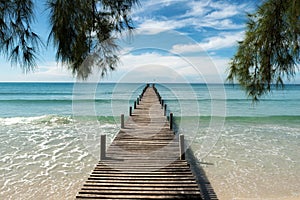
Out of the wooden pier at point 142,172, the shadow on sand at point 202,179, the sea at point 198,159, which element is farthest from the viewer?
the sea at point 198,159

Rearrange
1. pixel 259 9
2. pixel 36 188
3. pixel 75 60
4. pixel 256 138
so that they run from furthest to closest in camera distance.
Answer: pixel 256 138 → pixel 36 188 → pixel 259 9 → pixel 75 60

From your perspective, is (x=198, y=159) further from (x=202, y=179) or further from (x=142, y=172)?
(x=142, y=172)

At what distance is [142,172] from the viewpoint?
5508 mm

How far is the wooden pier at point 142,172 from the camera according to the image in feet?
14.9

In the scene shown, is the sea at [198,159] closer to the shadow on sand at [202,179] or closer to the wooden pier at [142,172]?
the shadow on sand at [202,179]

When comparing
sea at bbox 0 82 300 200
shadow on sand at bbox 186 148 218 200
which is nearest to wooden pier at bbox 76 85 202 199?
shadow on sand at bbox 186 148 218 200

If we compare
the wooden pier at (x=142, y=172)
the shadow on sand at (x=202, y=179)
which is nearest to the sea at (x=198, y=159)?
the shadow on sand at (x=202, y=179)

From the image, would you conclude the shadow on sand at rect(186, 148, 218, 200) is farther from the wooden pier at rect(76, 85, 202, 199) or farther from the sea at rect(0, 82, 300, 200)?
the wooden pier at rect(76, 85, 202, 199)

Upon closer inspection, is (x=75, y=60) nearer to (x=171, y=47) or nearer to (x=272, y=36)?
(x=272, y=36)

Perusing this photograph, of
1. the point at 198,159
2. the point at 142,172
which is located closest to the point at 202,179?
the point at 198,159

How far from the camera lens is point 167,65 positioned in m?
7.42

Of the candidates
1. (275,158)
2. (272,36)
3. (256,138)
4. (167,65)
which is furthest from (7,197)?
(256,138)

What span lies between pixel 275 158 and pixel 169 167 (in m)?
6.35

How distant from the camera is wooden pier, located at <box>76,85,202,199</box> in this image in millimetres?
4531
